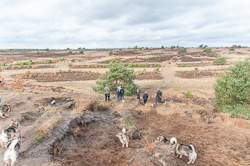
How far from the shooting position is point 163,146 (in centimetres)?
649

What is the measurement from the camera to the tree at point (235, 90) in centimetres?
1230

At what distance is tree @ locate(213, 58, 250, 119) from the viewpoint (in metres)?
12.3

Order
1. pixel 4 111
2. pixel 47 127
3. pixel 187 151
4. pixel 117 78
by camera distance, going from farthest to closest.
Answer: pixel 117 78 → pixel 4 111 → pixel 47 127 → pixel 187 151

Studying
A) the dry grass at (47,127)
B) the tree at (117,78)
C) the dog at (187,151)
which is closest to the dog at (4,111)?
the dry grass at (47,127)

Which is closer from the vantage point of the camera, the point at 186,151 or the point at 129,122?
the point at 186,151

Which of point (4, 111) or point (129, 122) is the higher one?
point (4, 111)

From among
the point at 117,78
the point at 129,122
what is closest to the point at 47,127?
the point at 129,122

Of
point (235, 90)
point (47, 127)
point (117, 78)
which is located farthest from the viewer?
point (117, 78)

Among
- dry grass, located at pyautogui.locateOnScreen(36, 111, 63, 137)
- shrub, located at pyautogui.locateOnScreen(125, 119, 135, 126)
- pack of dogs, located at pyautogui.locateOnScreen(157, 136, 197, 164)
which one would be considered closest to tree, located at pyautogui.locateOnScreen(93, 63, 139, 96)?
shrub, located at pyautogui.locateOnScreen(125, 119, 135, 126)

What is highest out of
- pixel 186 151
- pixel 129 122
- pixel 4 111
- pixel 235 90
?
pixel 235 90

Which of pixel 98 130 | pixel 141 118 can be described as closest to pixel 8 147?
pixel 98 130

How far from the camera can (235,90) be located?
12586mm

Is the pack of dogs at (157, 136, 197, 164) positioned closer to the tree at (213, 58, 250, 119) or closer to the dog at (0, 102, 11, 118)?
the tree at (213, 58, 250, 119)

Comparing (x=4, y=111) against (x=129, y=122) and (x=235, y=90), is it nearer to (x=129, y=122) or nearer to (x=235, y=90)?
(x=129, y=122)
